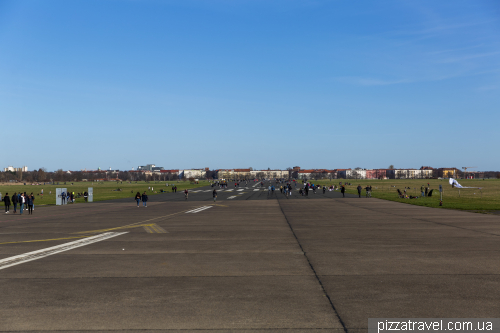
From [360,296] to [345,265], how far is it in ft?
9.61

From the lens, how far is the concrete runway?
21.5ft

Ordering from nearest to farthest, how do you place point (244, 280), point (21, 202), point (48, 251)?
point (244, 280) → point (48, 251) → point (21, 202)

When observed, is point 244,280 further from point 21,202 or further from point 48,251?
point 21,202

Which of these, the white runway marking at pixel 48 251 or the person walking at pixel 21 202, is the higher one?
the person walking at pixel 21 202

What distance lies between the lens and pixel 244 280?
898 cm

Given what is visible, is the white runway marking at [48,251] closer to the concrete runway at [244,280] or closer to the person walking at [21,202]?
the concrete runway at [244,280]

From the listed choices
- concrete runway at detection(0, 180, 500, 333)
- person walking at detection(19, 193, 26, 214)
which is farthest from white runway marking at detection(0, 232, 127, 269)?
person walking at detection(19, 193, 26, 214)

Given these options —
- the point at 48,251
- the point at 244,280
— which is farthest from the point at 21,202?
the point at 244,280

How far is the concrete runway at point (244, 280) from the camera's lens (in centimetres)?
654

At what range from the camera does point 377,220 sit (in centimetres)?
2239

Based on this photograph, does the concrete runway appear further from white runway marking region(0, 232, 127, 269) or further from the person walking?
the person walking

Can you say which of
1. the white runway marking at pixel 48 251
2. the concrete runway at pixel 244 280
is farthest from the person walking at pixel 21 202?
the white runway marking at pixel 48 251

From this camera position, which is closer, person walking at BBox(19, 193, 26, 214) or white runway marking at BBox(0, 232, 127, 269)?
white runway marking at BBox(0, 232, 127, 269)

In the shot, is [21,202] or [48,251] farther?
[21,202]
